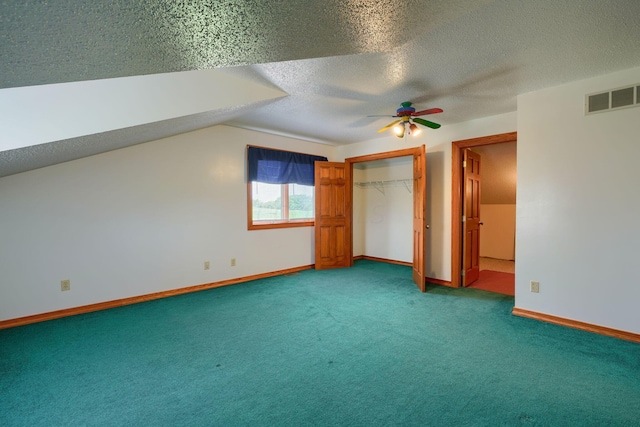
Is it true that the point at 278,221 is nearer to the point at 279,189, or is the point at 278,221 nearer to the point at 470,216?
the point at 279,189

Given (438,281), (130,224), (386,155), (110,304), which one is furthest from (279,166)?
(438,281)

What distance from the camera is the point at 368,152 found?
5250mm

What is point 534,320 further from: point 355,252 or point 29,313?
point 29,313

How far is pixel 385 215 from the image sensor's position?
6.25 metres

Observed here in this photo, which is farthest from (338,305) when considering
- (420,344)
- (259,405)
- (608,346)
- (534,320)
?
(608,346)

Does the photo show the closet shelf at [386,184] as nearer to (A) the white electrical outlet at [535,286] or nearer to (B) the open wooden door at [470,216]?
(B) the open wooden door at [470,216]

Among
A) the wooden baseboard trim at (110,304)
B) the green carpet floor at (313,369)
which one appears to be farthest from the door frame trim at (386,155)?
the wooden baseboard trim at (110,304)

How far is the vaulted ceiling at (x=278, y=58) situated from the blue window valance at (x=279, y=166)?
0.93 m

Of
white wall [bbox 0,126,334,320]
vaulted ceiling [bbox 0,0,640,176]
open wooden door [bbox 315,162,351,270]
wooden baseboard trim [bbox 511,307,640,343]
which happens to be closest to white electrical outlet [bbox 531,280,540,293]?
wooden baseboard trim [bbox 511,307,640,343]

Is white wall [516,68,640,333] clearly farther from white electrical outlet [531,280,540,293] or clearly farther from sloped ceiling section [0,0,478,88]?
sloped ceiling section [0,0,478,88]

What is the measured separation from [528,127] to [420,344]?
2.56m

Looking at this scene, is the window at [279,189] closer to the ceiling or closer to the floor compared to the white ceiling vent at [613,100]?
closer to the floor

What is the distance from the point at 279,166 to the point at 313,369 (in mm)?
3485

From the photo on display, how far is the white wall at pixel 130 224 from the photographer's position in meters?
2.95
